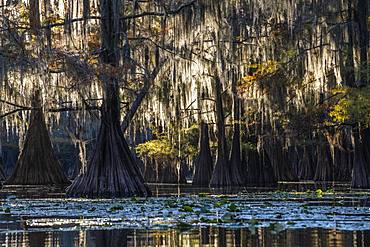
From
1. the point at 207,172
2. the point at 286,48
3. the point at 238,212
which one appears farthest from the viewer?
the point at 207,172

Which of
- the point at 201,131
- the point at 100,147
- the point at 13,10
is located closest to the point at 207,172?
the point at 201,131

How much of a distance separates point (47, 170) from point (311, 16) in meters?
9.27

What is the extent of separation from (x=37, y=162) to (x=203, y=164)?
8.30m

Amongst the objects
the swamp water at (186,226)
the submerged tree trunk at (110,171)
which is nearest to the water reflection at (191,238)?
the swamp water at (186,226)

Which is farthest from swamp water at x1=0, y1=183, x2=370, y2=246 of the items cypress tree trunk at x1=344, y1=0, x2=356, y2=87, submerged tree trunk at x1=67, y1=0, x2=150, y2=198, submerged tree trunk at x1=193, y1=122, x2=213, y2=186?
submerged tree trunk at x1=193, y1=122, x2=213, y2=186

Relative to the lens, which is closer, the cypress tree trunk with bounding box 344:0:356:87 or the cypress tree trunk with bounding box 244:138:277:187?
the cypress tree trunk with bounding box 344:0:356:87

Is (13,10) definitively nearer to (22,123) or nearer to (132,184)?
(22,123)

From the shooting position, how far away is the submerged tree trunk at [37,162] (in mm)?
27547

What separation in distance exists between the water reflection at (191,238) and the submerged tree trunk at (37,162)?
17836 mm

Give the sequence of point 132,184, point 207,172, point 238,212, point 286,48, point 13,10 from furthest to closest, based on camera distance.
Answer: point 207,172 → point 286,48 → point 13,10 → point 132,184 → point 238,212

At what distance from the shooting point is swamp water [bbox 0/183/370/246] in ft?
28.0

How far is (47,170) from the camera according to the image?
2803cm

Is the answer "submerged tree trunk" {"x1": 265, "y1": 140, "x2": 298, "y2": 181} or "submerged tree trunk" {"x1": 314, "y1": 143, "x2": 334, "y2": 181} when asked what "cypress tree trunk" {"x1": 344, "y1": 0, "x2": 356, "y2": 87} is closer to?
"submerged tree trunk" {"x1": 265, "y1": 140, "x2": 298, "y2": 181}

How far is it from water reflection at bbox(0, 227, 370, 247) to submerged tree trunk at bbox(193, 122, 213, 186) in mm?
23720
